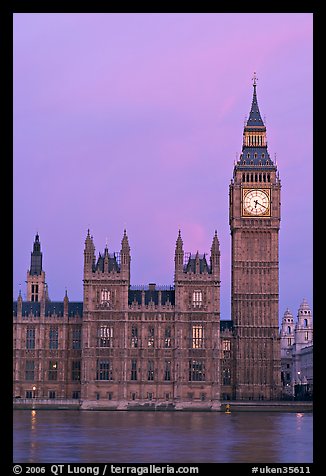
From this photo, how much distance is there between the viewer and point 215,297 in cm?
12006

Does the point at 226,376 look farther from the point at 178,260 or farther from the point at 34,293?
the point at 34,293

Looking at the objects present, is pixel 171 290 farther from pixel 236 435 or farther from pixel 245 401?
pixel 236 435

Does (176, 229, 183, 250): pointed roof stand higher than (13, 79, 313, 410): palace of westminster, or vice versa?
(176, 229, 183, 250): pointed roof

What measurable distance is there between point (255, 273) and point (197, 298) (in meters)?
11.4

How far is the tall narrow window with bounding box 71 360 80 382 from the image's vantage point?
407 feet

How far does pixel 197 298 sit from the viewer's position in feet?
395

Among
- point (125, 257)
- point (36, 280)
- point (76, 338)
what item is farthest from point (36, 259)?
point (125, 257)

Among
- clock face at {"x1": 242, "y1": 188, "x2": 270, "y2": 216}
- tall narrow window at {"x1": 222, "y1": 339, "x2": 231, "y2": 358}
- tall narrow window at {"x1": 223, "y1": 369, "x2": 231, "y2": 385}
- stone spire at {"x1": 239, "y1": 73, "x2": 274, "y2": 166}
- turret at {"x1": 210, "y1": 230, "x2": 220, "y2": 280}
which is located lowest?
tall narrow window at {"x1": 223, "y1": 369, "x2": 231, "y2": 385}

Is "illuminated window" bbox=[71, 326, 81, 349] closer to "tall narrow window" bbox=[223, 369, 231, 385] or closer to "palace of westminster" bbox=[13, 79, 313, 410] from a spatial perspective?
"palace of westminster" bbox=[13, 79, 313, 410]

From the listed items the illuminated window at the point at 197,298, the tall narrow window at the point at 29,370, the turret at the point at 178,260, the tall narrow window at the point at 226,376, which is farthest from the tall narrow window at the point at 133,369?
the tall narrow window at the point at 29,370

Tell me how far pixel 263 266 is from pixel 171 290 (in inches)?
542

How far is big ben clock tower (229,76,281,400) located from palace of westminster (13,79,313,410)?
13 cm

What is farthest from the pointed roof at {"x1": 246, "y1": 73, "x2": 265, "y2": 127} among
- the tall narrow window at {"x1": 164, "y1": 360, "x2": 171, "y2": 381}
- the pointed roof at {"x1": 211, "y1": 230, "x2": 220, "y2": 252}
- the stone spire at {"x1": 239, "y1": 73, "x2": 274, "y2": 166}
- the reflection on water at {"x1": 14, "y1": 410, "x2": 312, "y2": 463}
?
the reflection on water at {"x1": 14, "y1": 410, "x2": 312, "y2": 463}
